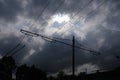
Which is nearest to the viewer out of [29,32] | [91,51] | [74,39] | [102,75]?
[29,32]

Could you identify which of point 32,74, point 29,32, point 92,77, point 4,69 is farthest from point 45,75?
point 29,32

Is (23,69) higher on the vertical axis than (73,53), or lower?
higher

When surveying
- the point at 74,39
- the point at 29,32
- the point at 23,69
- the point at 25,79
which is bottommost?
the point at 29,32

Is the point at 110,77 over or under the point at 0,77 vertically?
under

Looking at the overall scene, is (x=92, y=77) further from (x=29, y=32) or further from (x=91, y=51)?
(x=29, y=32)

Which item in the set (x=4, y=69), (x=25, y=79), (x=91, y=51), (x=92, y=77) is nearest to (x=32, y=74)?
(x=25, y=79)

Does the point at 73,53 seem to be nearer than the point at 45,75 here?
Yes

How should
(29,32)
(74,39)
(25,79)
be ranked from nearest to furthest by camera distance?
(29,32)
(74,39)
(25,79)

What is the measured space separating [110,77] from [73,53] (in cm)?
622

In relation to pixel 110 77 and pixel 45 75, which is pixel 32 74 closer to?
pixel 45 75

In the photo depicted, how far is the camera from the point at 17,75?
9725 centimetres

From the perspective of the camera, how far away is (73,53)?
1121 inches

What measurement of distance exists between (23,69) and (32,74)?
577 cm

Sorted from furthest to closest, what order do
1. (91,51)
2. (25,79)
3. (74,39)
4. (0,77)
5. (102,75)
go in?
(25,79) < (0,77) < (102,75) < (74,39) < (91,51)
